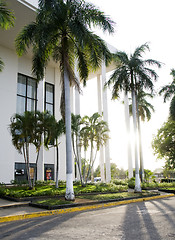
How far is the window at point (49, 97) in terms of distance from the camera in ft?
91.7

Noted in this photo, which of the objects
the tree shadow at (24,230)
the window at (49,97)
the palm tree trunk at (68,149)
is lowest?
the tree shadow at (24,230)

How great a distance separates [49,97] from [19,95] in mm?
3973

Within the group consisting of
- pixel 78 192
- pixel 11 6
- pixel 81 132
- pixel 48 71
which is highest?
pixel 11 6

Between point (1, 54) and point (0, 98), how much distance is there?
15.3ft

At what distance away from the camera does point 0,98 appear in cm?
2311

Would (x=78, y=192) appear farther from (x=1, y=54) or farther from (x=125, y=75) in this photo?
(x=1, y=54)

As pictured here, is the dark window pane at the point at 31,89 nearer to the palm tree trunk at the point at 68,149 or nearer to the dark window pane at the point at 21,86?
the dark window pane at the point at 21,86

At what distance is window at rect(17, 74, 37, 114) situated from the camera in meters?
25.6

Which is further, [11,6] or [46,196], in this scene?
[11,6]

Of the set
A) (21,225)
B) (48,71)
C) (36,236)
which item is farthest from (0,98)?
(36,236)

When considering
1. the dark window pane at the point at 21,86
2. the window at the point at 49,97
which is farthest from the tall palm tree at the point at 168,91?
the dark window pane at the point at 21,86

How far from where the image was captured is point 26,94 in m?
26.3

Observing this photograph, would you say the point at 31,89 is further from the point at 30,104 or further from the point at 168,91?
the point at 168,91

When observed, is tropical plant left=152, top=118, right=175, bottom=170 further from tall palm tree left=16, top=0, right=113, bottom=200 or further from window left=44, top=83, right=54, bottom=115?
tall palm tree left=16, top=0, right=113, bottom=200
